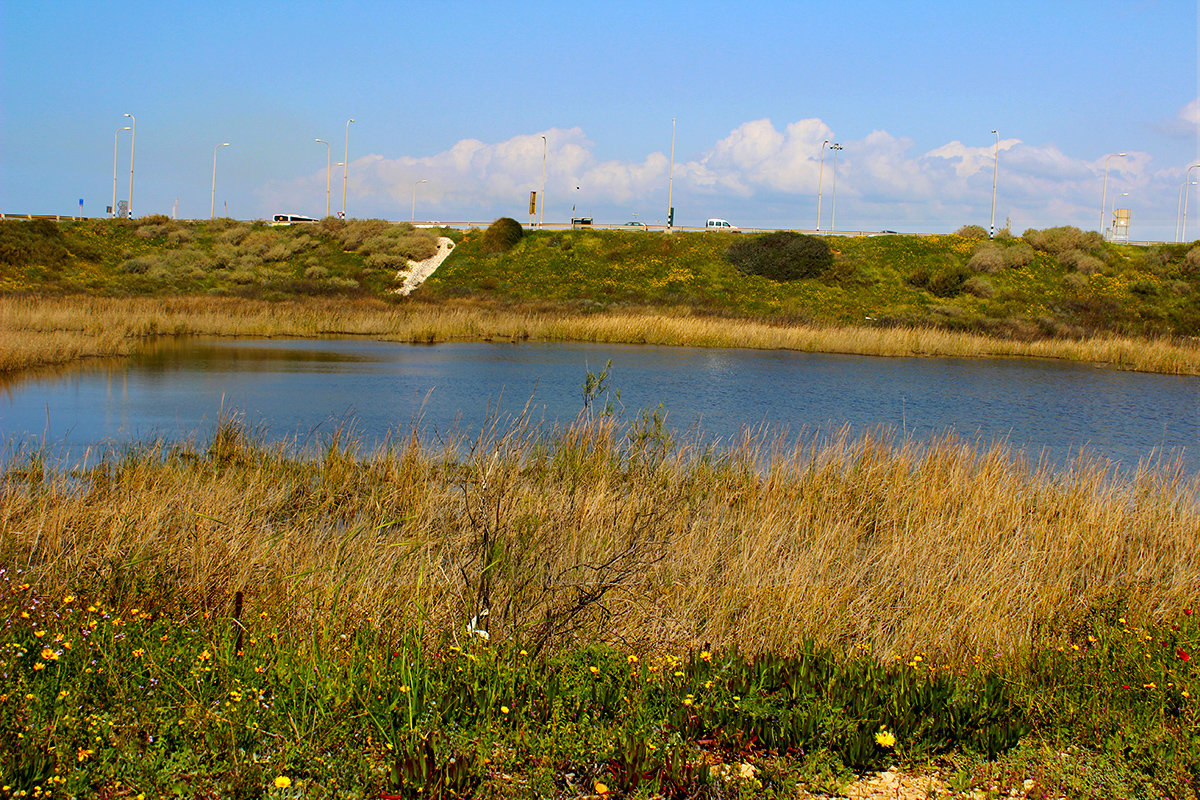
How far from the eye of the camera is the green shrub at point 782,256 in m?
55.5

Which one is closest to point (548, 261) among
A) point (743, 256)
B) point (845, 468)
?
point (743, 256)

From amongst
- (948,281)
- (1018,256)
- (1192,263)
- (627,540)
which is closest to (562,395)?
(627,540)

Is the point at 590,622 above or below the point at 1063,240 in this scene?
below

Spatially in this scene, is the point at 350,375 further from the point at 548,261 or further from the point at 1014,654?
the point at 548,261

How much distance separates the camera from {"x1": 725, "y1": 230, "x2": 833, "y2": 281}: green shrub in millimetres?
55500

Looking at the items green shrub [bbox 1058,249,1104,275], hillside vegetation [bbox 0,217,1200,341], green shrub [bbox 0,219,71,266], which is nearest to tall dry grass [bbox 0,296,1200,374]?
hillside vegetation [bbox 0,217,1200,341]

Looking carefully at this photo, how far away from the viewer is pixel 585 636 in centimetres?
475

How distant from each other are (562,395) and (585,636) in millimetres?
11751

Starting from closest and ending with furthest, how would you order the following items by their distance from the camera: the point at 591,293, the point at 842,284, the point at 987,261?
the point at 591,293 < the point at 842,284 < the point at 987,261

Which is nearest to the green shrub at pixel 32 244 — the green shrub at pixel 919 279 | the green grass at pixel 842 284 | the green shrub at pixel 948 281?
the green grass at pixel 842 284

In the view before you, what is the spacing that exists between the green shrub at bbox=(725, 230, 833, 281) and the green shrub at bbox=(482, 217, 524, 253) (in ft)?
45.8

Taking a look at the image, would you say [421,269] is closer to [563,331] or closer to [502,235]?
[502,235]

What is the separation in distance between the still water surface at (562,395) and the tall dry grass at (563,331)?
2.39 metres

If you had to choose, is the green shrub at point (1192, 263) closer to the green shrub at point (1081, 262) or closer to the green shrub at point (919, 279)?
the green shrub at point (1081, 262)
